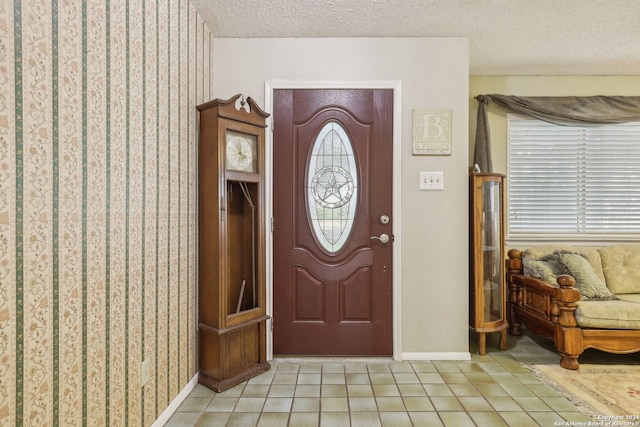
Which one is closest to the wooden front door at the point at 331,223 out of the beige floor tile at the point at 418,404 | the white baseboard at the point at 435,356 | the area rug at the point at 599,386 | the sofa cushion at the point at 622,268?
the white baseboard at the point at 435,356

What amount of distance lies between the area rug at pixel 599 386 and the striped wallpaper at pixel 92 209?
7.56ft

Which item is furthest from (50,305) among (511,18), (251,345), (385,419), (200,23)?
(511,18)

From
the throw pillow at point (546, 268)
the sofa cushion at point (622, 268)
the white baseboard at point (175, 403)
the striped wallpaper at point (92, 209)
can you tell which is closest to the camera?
the striped wallpaper at point (92, 209)

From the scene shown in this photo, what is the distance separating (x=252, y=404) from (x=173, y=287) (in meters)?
0.80

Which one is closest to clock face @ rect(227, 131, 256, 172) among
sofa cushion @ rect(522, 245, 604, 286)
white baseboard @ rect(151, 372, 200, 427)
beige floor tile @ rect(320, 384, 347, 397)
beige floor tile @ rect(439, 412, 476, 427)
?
white baseboard @ rect(151, 372, 200, 427)

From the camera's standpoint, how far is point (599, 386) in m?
2.26

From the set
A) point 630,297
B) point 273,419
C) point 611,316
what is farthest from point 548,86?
point 273,419

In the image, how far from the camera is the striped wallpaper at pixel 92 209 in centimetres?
105

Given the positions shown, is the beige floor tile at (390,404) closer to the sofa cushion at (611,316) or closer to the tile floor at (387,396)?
the tile floor at (387,396)

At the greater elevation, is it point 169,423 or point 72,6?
point 72,6

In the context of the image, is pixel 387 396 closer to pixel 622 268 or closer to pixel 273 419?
pixel 273 419

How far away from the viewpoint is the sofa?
2490 millimetres

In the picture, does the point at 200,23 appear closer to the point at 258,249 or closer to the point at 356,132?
the point at 356,132

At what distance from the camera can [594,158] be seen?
346 centimetres
